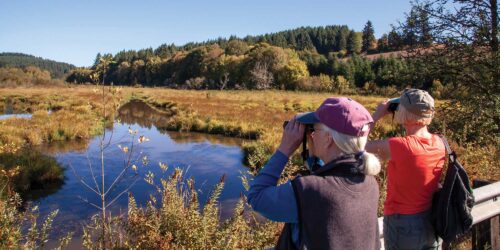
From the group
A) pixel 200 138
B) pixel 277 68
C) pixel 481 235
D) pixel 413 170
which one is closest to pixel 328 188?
pixel 413 170

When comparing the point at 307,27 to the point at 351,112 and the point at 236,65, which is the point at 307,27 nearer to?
the point at 236,65

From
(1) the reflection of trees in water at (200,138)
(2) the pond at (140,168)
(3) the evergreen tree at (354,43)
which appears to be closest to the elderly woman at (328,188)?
(2) the pond at (140,168)

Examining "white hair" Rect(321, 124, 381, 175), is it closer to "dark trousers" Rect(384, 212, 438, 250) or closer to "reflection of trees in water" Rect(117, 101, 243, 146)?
"dark trousers" Rect(384, 212, 438, 250)

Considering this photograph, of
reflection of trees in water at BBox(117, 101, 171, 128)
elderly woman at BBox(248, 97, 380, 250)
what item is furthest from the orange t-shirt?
reflection of trees in water at BBox(117, 101, 171, 128)

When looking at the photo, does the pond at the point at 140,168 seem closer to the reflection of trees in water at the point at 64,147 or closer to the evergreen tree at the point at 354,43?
the reflection of trees in water at the point at 64,147

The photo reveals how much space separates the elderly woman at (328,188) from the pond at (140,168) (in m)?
2.44

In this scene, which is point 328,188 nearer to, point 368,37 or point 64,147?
point 64,147

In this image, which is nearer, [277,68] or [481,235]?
[481,235]

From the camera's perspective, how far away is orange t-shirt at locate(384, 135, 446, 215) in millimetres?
2764

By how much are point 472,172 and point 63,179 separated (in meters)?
10.6

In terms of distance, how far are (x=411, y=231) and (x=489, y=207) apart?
144 cm

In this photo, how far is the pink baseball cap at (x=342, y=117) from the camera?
1810 mm

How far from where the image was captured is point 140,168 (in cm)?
1345

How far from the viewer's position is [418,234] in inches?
112
